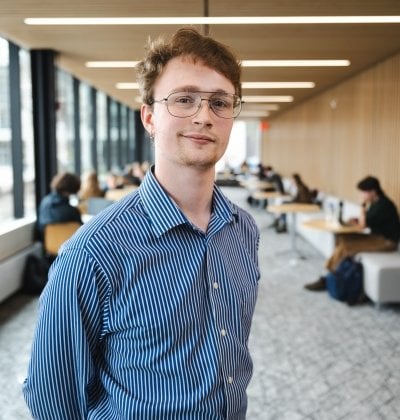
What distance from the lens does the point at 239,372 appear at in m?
1.47

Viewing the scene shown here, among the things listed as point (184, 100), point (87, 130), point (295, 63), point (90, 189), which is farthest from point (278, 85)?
point (184, 100)

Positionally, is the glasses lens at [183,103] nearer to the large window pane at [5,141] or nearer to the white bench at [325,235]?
the large window pane at [5,141]

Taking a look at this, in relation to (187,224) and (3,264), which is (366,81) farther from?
(187,224)

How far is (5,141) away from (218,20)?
3.28 metres

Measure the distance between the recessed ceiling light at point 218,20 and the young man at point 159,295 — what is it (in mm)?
3947

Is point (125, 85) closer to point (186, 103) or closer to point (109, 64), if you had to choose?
point (109, 64)

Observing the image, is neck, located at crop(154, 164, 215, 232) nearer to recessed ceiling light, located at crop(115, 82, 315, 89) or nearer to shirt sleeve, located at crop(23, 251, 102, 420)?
shirt sleeve, located at crop(23, 251, 102, 420)

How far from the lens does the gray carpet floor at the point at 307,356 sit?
142 inches

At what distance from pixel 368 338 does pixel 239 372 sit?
390 centimetres

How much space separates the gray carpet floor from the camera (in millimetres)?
3607

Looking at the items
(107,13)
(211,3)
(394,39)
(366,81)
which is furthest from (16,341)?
(366,81)

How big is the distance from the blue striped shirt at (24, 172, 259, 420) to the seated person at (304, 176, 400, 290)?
17.4 ft

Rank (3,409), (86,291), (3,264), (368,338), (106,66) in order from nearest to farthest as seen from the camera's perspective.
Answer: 1. (86,291)
2. (3,409)
3. (368,338)
4. (3,264)
5. (106,66)

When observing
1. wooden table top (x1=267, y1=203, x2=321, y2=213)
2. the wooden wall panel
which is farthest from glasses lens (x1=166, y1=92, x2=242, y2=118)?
wooden table top (x1=267, y1=203, x2=321, y2=213)
